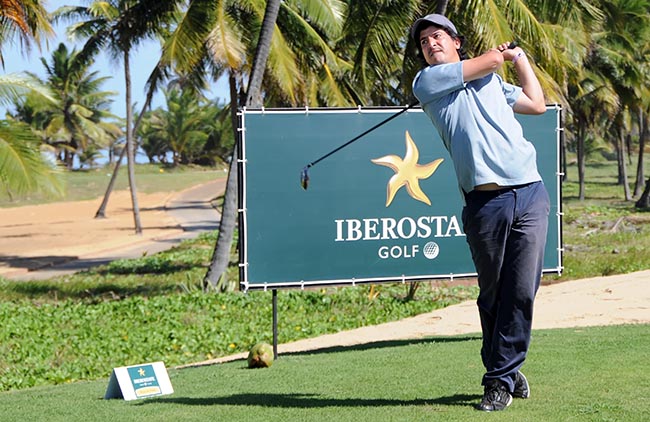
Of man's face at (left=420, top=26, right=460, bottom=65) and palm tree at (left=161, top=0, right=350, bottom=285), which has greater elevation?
palm tree at (left=161, top=0, right=350, bottom=285)

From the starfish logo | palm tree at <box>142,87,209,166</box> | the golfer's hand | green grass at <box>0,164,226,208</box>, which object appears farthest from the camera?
palm tree at <box>142,87,209,166</box>

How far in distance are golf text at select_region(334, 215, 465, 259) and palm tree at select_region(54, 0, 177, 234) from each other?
14325 mm

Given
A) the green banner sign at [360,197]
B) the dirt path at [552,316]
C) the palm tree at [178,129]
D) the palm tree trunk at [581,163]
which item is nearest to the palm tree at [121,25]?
the dirt path at [552,316]

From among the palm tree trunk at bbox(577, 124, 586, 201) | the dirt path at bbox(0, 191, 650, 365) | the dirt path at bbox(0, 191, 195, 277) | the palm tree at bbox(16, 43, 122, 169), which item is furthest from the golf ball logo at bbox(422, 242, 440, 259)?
the palm tree at bbox(16, 43, 122, 169)

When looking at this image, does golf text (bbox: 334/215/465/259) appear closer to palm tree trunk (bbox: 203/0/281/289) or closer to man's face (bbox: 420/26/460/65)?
man's face (bbox: 420/26/460/65)

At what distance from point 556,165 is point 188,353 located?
5506 mm

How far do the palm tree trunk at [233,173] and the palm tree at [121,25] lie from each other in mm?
5453

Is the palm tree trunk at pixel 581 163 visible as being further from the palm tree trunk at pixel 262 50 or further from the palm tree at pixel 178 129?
the palm tree at pixel 178 129

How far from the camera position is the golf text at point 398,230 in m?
9.13

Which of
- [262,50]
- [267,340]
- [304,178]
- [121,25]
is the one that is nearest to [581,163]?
[121,25]

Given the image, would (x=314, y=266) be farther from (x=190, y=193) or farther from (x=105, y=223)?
(x=190, y=193)

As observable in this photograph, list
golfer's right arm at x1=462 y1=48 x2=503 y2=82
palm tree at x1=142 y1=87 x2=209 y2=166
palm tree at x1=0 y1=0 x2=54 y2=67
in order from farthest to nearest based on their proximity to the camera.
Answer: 1. palm tree at x1=142 y1=87 x2=209 y2=166
2. palm tree at x1=0 y1=0 x2=54 y2=67
3. golfer's right arm at x1=462 y1=48 x2=503 y2=82

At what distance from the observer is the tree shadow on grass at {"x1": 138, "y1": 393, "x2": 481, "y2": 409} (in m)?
5.22

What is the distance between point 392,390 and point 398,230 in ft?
11.6
